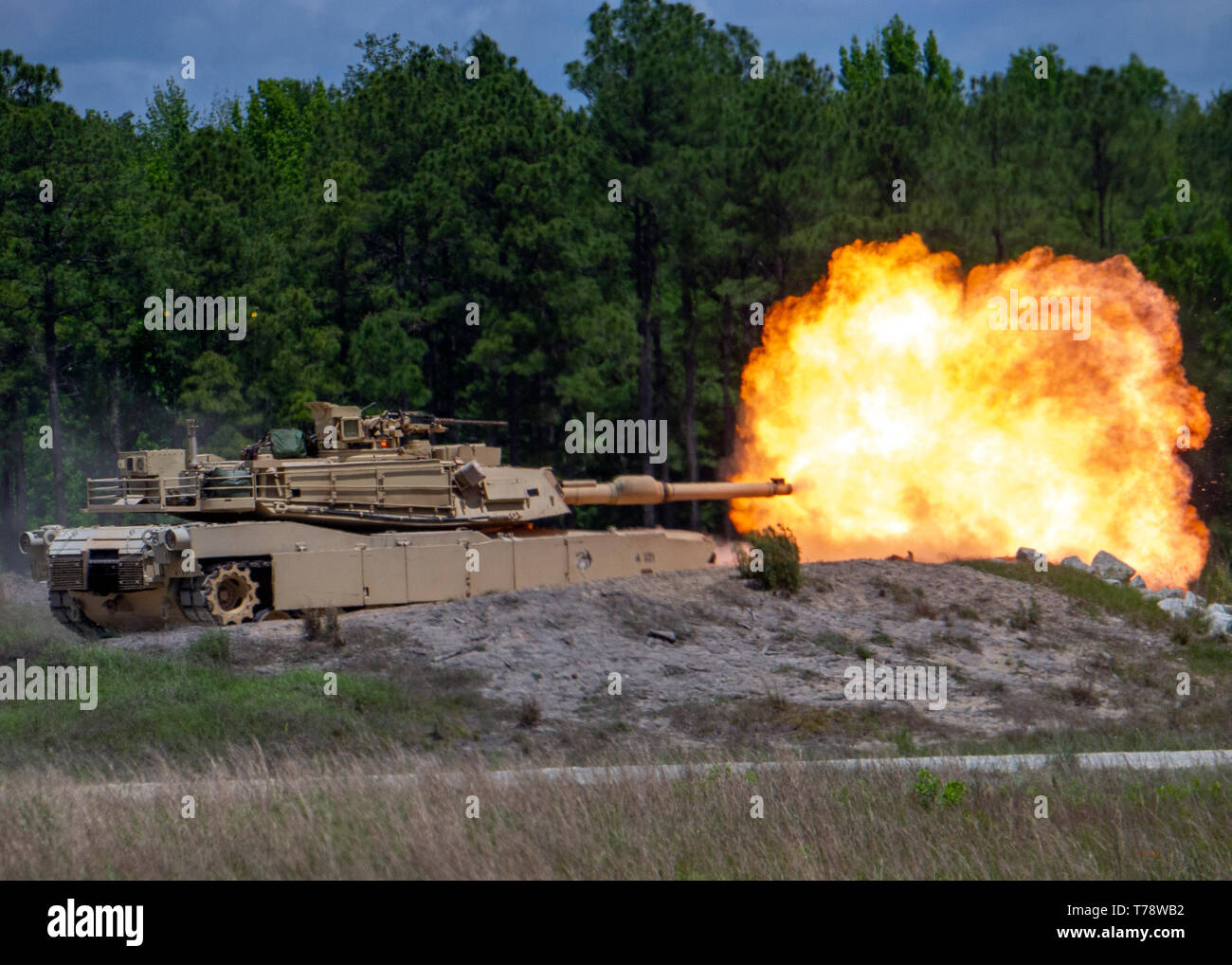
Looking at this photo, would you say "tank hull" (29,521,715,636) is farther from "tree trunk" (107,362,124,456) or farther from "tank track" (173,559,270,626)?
"tree trunk" (107,362,124,456)

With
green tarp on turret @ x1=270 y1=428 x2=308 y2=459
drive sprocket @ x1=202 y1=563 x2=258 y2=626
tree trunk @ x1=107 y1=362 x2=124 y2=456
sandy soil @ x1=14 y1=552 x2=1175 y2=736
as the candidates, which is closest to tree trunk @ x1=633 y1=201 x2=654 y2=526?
tree trunk @ x1=107 y1=362 x2=124 y2=456

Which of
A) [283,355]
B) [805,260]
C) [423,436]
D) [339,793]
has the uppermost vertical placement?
Answer: [805,260]

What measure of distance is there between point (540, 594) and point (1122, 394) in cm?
1565

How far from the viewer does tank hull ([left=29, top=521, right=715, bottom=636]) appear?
22.5m

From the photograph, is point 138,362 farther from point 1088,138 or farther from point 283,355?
point 1088,138

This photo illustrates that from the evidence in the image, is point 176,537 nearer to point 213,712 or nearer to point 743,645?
point 213,712

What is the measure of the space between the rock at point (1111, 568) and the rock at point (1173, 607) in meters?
1.71

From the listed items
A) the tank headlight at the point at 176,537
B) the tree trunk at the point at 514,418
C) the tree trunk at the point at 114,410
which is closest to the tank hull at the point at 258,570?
the tank headlight at the point at 176,537

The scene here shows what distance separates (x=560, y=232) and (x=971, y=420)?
1747 centimetres

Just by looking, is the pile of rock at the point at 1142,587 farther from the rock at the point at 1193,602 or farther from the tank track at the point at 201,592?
the tank track at the point at 201,592

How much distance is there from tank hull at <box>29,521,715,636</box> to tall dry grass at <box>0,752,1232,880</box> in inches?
391

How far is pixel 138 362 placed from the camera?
46000mm
